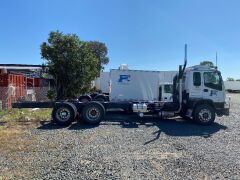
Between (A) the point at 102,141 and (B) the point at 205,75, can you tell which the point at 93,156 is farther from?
(B) the point at 205,75

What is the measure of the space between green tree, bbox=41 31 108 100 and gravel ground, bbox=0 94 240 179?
1410 cm

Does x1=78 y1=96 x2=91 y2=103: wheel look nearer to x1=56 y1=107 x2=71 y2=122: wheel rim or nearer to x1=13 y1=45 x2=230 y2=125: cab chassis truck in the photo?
x1=13 y1=45 x2=230 y2=125: cab chassis truck

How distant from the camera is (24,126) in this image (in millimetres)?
15500

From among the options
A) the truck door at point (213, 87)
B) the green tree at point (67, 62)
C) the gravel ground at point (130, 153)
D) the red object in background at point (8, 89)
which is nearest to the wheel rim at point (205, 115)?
the truck door at point (213, 87)

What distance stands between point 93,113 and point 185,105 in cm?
481

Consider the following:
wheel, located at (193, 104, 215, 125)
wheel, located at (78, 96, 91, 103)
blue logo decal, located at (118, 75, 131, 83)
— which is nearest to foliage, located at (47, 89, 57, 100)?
wheel, located at (78, 96, 91, 103)

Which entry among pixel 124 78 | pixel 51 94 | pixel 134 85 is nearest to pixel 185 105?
pixel 134 85

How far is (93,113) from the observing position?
16922 millimetres

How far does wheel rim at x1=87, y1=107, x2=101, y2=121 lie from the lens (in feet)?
55.3

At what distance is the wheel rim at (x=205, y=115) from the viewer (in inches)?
677

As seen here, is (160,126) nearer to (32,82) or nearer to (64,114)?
(64,114)

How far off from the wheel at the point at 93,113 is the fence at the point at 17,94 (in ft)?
22.4

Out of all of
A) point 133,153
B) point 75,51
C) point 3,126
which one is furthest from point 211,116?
point 75,51

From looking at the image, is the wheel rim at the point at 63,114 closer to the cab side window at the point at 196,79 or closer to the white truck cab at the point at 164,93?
the cab side window at the point at 196,79
